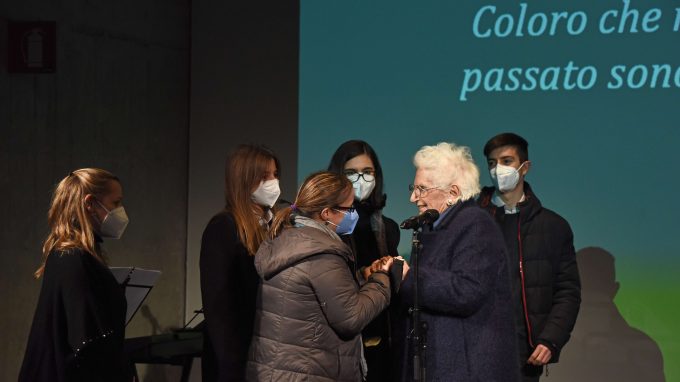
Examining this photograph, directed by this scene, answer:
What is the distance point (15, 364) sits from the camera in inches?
198

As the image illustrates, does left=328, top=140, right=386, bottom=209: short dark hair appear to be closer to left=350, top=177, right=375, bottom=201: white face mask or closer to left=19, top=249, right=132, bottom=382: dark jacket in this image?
Answer: left=350, top=177, right=375, bottom=201: white face mask

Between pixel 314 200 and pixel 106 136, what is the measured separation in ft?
9.03

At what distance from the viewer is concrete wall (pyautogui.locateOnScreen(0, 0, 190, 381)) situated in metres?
5.00

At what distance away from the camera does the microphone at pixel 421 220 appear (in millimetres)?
3270

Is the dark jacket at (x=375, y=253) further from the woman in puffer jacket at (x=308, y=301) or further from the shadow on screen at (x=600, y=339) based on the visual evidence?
the shadow on screen at (x=600, y=339)

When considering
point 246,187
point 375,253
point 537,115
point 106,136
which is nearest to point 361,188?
point 375,253

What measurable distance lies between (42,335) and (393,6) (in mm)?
3243

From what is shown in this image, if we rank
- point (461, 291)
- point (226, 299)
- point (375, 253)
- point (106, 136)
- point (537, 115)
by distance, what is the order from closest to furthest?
point (461, 291), point (226, 299), point (375, 253), point (537, 115), point (106, 136)

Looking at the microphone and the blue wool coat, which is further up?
the microphone

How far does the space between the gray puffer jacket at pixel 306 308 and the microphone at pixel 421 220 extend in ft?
0.84

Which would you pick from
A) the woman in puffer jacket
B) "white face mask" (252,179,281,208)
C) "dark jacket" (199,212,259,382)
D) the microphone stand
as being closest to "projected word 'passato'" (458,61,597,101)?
"white face mask" (252,179,281,208)

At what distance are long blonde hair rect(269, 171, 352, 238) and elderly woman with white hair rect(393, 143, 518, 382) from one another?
442mm

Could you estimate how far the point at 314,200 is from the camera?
126 inches

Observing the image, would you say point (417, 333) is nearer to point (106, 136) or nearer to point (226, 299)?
point (226, 299)
